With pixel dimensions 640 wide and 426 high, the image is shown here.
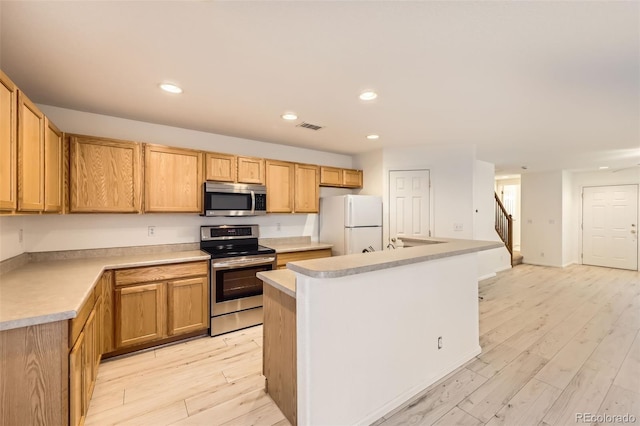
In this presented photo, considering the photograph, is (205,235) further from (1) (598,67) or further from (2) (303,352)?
(1) (598,67)

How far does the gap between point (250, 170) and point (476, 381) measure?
10.7 ft

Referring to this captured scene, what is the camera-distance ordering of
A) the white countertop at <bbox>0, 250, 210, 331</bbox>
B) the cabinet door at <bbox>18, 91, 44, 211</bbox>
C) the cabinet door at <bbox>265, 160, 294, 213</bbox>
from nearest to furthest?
the white countertop at <bbox>0, 250, 210, 331</bbox>
the cabinet door at <bbox>18, 91, 44, 211</bbox>
the cabinet door at <bbox>265, 160, 294, 213</bbox>

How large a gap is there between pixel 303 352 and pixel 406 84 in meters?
2.15

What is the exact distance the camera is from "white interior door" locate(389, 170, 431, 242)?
4699mm

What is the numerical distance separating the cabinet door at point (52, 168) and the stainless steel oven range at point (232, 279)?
141 centimetres

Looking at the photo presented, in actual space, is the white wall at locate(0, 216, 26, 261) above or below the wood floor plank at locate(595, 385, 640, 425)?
above

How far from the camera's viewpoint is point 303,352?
65.4 inches

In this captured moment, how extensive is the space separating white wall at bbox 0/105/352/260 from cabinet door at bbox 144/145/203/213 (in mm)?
308

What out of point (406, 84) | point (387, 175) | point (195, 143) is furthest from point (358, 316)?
point (387, 175)

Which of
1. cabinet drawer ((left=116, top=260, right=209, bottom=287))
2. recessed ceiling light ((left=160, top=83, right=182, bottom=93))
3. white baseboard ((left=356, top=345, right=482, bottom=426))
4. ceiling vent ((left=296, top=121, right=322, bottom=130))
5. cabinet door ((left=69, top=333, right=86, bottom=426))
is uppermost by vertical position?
ceiling vent ((left=296, top=121, right=322, bottom=130))

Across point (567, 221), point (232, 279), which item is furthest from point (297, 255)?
point (567, 221)

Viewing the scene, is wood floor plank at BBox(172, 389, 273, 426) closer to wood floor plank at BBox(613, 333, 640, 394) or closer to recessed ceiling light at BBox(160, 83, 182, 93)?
recessed ceiling light at BBox(160, 83, 182, 93)

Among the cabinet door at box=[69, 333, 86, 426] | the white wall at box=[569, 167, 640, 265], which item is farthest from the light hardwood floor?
the white wall at box=[569, 167, 640, 265]

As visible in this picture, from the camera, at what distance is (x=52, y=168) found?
2346 millimetres
